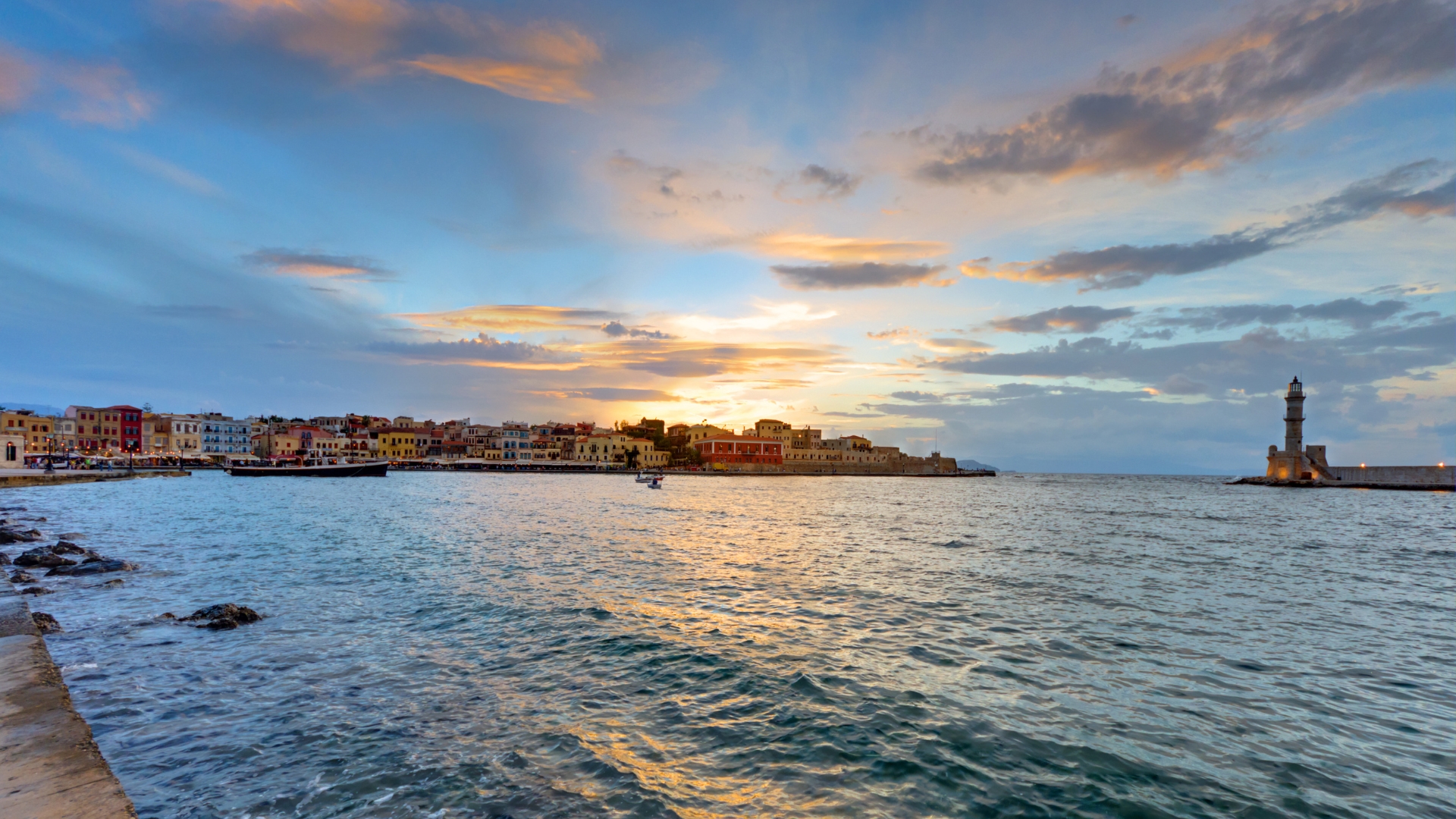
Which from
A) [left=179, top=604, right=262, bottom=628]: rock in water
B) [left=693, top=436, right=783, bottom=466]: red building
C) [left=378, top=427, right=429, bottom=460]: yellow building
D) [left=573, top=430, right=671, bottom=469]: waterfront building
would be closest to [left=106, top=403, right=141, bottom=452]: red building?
[left=378, top=427, right=429, bottom=460]: yellow building

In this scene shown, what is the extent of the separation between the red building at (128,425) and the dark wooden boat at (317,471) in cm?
2593

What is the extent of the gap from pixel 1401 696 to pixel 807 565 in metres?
13.2

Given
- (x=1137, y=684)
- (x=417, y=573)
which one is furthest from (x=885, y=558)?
(x=417, y=573)

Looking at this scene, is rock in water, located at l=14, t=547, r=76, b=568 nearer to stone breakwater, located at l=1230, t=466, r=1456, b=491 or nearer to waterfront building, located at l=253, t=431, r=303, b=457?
waterfront building, located at l=253, t=431, r=303, b=457

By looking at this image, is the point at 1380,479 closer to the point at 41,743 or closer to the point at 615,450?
the point at 615,450

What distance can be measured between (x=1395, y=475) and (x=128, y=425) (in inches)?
7826

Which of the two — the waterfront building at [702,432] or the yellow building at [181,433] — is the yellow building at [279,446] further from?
the waterfront building at [702,432]

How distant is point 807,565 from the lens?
20156 millimetres

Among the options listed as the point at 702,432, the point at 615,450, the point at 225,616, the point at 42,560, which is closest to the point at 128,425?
the point at 615,450

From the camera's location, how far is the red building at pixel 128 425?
99562 mm

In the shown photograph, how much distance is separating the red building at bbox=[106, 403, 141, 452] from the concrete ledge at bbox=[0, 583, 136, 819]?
12462 cm

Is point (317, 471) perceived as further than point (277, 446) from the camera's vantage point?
No

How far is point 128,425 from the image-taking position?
101 m

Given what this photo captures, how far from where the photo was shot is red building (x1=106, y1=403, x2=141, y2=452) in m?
99.6
